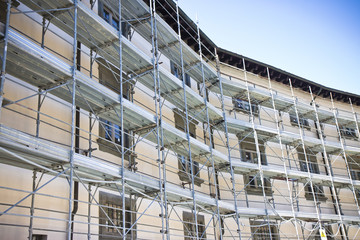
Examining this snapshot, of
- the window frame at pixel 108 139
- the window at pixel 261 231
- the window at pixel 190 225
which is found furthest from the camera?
the window at pixel 261 231

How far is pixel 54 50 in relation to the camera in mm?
11711

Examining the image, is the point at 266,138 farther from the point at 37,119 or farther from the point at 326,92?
the point at 37,119

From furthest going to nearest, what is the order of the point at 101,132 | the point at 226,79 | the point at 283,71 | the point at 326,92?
1. the point at 326,92
2. the point at 283,71
3. the point at 226,79
4. the point at 101,132

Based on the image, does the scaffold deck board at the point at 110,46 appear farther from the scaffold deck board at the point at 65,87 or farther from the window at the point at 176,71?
the window at the point at 176,71

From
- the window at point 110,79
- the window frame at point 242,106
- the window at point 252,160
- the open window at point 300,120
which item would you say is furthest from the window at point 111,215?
the open window at point 300,120

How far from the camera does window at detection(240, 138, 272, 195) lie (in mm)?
19875

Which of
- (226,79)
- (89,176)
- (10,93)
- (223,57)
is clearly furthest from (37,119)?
(223,57)

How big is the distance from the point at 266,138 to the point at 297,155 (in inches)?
129

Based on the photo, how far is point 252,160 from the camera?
2103cm

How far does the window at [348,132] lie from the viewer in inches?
1060

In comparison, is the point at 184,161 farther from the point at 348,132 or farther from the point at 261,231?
the point at 348,132

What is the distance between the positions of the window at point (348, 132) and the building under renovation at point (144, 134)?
10cm

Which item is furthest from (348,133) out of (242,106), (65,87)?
(65,87)

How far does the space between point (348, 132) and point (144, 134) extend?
19074 millimetres
